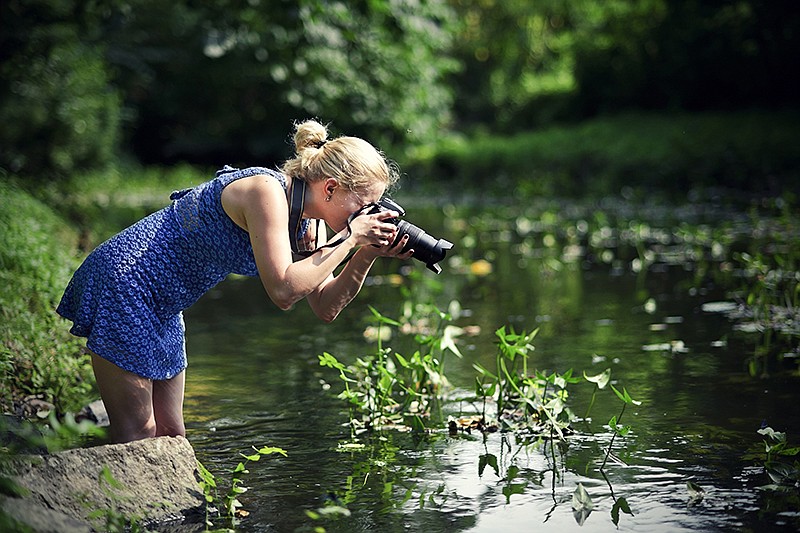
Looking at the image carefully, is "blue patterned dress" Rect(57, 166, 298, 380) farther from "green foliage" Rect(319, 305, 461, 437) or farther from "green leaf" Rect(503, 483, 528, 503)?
"green leaf" Rect(503, 483, 528, 503)

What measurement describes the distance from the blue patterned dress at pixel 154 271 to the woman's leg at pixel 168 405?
0.23m

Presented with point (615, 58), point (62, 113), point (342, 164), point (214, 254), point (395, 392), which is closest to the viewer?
point (342, 164)

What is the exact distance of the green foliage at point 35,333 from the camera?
5.22 m

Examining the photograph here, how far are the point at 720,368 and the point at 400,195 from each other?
18.5 metres

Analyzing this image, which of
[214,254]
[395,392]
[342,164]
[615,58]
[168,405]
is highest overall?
[615,58]

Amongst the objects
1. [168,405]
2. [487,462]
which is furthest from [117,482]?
[487,462]

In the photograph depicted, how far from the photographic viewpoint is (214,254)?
13.1 feet

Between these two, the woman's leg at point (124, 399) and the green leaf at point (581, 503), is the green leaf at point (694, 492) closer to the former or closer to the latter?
the green leaf at point (581, 503)

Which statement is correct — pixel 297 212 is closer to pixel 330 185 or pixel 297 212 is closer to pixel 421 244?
pixel 330 185

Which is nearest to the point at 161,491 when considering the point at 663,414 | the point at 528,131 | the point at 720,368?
the point at 663,414

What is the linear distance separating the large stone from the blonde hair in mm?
1052

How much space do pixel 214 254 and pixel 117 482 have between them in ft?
3.36

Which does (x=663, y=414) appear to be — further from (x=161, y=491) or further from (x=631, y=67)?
(x=631, y=67)

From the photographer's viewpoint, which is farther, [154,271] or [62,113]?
[62,113]
